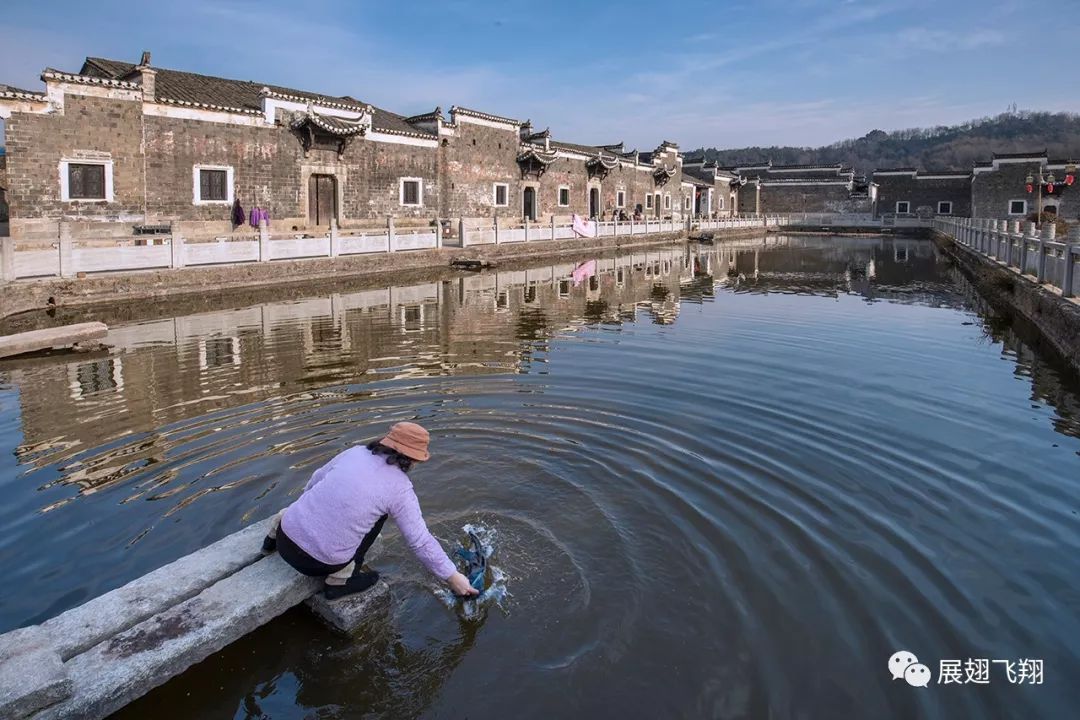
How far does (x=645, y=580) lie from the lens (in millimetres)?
4469

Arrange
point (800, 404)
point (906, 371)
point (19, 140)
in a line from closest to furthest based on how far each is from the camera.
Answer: point (800, 404), point (906, 371), point (19, 140)

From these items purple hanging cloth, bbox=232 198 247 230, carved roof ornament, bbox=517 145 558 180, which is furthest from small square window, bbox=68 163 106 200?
carved roof ornament, bbox=517 145 558 180

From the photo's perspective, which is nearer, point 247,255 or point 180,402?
point 180,402

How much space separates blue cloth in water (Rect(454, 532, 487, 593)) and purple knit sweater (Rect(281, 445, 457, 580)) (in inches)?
12.1

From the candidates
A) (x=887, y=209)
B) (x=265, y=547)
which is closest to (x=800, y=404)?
(x=265, y=547)

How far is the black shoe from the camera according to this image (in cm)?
401

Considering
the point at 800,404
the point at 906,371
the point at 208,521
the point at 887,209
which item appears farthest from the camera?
the point at 887,209

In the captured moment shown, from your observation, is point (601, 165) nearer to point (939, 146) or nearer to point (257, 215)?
point (257, 215)

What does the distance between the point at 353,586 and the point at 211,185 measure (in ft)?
65.3

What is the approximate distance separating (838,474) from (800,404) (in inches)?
81.3

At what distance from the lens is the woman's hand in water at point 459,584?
3961mm

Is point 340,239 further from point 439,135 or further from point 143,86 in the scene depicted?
point 439,135

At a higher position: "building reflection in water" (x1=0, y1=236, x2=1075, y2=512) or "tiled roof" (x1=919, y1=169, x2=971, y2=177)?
"tiled roof" (x1=919, y1=169, x2=971, y2=177)

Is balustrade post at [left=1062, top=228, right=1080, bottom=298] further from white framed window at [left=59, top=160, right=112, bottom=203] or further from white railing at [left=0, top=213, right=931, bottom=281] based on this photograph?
white framed window at [left=59, top=160, right=112, bottom=203]
